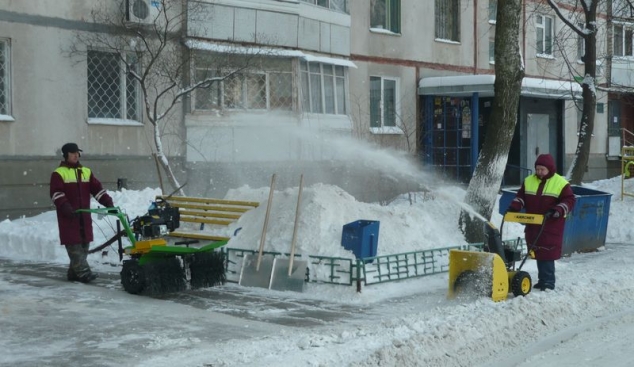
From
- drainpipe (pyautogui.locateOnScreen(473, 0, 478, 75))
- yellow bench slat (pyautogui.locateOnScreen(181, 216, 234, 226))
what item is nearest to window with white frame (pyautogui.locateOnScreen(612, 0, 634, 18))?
drainpipe (pyautogui.locateOnScreen(473, 0, 478, 75))

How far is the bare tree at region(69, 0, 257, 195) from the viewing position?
15.8 meters

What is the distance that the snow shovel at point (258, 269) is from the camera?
10.1 m

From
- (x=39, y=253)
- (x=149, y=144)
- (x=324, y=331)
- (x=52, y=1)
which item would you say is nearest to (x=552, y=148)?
(x=149, y=144)

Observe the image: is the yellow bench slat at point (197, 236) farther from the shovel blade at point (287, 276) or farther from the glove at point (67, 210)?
the glove at point (67, 210)

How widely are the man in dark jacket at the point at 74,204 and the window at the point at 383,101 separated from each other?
1265cm

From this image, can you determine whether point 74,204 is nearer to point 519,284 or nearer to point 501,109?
point 519,284

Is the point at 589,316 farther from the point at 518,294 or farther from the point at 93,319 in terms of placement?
the point at 93,319

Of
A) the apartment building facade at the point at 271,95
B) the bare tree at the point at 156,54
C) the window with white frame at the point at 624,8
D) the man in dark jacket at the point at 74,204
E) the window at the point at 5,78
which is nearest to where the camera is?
the man in dark jacket at the point at 74,204

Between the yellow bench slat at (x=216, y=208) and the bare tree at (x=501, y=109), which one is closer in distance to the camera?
the yellow bench slat at (x=216, y=208)

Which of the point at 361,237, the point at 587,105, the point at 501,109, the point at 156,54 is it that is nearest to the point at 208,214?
the point at 361,237

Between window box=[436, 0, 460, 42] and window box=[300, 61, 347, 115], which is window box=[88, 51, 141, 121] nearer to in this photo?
window box=[300, 61, 347, 115]

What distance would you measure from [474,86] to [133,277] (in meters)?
14.4

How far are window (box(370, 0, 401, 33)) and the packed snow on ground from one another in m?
9.64

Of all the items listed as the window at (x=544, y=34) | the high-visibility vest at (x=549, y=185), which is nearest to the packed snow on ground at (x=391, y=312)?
the high-visibility vest at (x=549, y=185)
